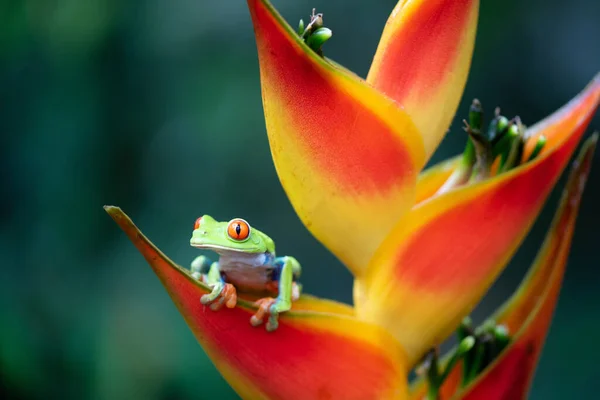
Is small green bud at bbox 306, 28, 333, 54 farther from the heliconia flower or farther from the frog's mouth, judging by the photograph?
the frog's mouth

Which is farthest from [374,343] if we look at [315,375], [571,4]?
[571,4]

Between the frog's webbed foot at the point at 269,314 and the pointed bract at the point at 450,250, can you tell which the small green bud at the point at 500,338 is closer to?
the pointed bract at the point at 450,250

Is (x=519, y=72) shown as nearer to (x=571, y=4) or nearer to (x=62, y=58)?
(x=571, y=4)

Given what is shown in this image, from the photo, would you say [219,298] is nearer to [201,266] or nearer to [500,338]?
[201,266]

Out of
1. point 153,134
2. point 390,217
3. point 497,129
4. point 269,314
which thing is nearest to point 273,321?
point 269,314

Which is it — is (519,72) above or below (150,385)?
above

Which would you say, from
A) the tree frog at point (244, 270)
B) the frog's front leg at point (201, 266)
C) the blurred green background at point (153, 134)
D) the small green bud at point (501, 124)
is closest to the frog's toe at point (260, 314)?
the tree frog at point (244, 270)

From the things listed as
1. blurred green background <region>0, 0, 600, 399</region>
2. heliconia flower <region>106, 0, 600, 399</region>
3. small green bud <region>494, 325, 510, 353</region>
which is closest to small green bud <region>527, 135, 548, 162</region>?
heliconia flower <region>106, 0, 600, 399</region>
